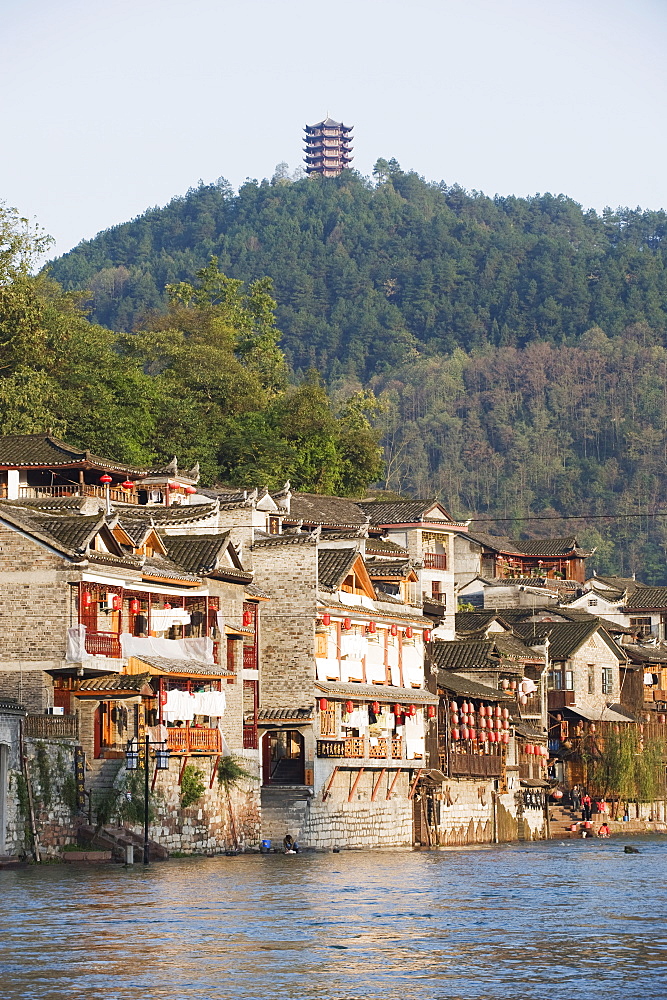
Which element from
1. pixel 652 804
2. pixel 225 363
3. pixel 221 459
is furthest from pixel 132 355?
pixel 652 804

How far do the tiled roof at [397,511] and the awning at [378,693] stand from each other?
21.4 metres

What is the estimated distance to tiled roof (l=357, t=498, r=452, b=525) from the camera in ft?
322

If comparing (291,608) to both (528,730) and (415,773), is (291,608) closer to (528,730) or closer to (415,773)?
(415,773)

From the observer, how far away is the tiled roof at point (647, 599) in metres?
127

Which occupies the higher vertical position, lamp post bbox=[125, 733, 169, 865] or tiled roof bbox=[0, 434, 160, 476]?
tiled roof bbox=[0, 434, 160, 476]

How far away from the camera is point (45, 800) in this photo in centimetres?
5200

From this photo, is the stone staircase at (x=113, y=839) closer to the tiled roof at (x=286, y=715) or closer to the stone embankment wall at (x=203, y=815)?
the stone embankment wall at (x=203, y=815)

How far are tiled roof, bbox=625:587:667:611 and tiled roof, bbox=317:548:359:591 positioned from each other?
60.4 metres

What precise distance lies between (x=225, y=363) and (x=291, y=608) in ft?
159

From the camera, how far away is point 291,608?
66875mm

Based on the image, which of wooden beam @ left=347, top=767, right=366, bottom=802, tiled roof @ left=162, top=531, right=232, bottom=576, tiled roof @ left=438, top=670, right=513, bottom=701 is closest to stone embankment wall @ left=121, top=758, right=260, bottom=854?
wooden beam @ left=347, top=767, right=366, bottom=802

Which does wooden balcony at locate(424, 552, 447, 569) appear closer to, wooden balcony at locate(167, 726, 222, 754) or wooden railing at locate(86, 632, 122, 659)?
wooden balcony at locate(167, 726, 222, 754)

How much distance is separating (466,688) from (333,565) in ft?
50.1

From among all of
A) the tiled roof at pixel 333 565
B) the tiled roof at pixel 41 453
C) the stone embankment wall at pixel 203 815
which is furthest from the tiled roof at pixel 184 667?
the tiled roof at pixel 41 453
